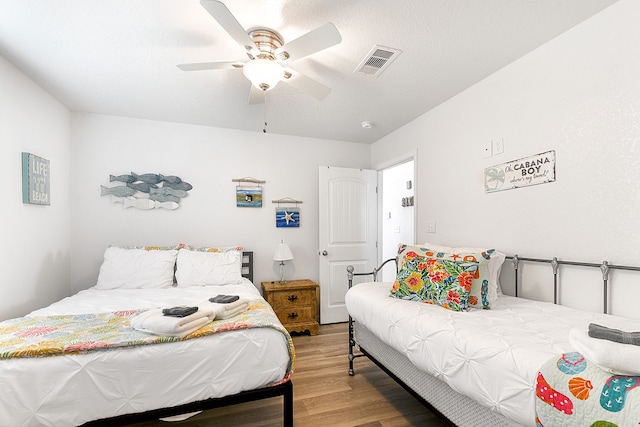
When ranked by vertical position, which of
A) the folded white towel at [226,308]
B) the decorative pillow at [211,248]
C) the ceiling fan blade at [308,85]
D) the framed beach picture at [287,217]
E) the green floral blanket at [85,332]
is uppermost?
the ceiling fan blade at [308,85]

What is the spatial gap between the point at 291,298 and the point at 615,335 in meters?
2.94

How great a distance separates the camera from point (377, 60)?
2.18 metres

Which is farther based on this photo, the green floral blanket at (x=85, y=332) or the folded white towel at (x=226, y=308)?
the folded white towel at (x=226, y=308)

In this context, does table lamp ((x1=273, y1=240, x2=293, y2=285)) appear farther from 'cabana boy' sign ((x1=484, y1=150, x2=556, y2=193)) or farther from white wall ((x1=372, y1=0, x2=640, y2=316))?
'cabana boy' sign ((x1=484, y1=150, x2=556, y2=193))

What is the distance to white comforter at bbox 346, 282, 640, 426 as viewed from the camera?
1.14 m

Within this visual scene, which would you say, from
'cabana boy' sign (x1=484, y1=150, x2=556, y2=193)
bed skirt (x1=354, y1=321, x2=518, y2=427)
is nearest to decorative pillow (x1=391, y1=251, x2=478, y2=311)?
bed skirt (x1=354, y1=321, x2=518, y2=427)

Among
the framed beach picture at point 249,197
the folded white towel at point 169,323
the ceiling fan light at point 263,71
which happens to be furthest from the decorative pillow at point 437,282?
the framed beach picture at point 249,197

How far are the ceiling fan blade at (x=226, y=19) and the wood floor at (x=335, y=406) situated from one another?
7.78ft

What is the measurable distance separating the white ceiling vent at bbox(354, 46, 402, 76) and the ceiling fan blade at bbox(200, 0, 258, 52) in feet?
2.86

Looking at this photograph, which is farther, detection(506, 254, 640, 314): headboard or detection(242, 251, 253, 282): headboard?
detection(242, 251, 253, 282): headboard

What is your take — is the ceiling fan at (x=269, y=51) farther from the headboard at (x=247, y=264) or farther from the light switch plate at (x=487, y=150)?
the headboard at (x=247, y=264)

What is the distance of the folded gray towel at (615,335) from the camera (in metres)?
0.95

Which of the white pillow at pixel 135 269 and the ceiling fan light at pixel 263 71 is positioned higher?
the ceiling fan light at pixel 263 71

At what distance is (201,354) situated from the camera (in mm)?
1562
